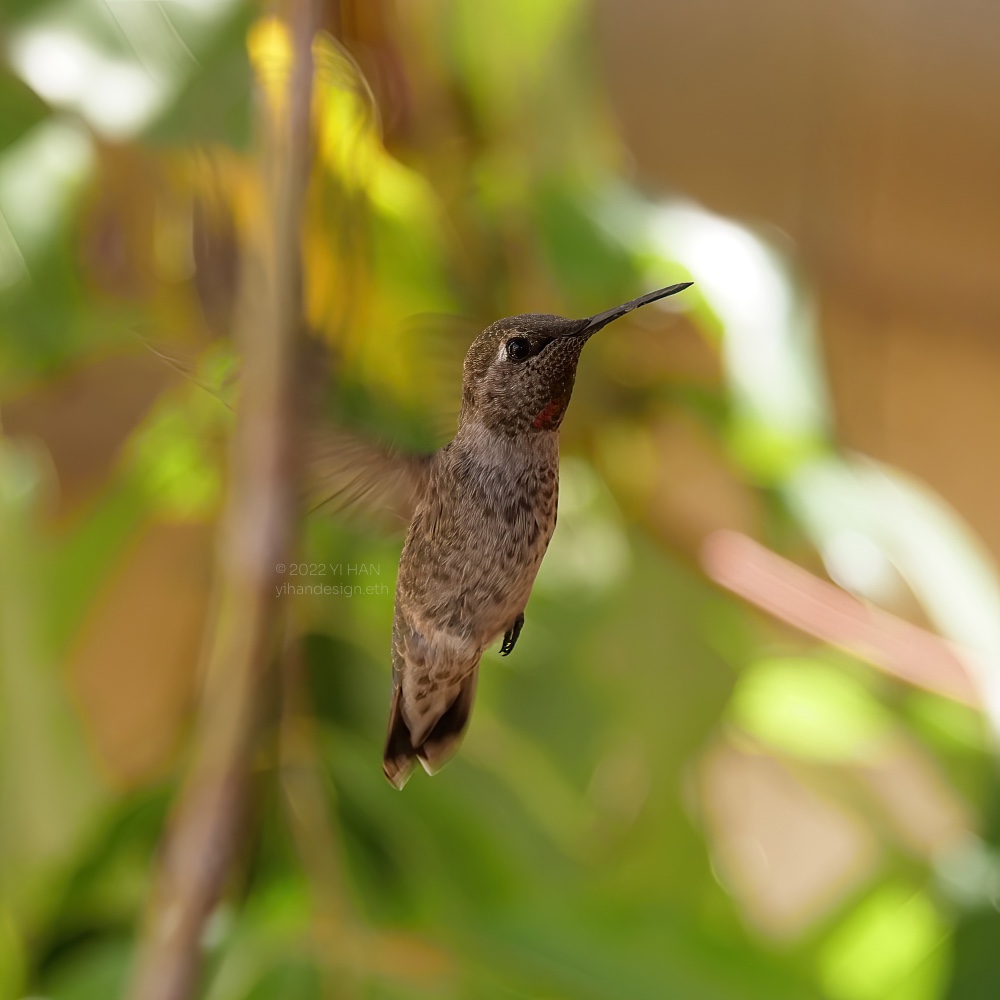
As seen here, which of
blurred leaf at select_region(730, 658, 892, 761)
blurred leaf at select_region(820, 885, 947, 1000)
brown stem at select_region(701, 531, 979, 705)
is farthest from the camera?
blurred leaf at select_region(730, 658, 892, 761)

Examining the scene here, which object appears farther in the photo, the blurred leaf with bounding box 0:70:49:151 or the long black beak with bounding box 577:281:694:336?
the blurred leaf with bounding box 0:70:49:151

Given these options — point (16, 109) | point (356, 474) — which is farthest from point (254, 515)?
point (16, 109)

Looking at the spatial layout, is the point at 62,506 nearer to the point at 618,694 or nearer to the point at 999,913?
the point at 618,694

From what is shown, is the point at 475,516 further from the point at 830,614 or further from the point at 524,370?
the point at 830,614

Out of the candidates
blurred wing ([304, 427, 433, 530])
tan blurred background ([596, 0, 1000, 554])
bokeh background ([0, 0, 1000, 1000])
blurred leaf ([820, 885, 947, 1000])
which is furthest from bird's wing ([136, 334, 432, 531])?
tan blurred background ([596, 0, 1000, 554])

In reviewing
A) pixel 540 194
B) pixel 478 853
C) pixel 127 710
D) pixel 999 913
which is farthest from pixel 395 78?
pixel 127 710

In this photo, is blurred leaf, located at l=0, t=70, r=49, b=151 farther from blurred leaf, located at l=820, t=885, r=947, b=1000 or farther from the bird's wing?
blurred leaf, located at l=820, t=885, r=947, b=1000

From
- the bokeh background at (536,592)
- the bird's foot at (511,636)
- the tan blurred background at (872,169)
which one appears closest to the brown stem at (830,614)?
Result: the bokeh background at (536,592)
